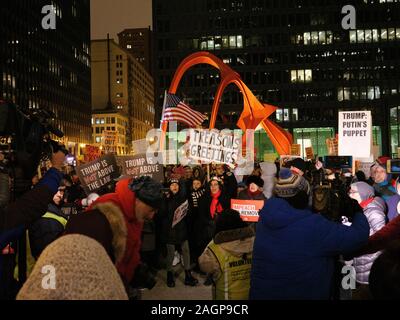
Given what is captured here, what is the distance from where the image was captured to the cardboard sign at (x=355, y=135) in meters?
11.4

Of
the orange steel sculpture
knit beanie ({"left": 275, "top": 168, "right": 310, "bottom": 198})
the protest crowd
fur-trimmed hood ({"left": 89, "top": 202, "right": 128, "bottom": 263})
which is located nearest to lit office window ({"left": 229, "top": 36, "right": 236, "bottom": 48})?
the orange steel sculpture

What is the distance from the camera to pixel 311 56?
278 ft

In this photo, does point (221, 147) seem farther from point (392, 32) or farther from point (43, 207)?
point (392, 32)

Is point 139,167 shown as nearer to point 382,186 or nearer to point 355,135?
point 382,186

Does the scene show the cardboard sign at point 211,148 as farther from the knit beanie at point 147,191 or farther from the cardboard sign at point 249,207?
the knit beanie at point 147,191

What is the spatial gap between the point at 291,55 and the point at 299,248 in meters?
86.0

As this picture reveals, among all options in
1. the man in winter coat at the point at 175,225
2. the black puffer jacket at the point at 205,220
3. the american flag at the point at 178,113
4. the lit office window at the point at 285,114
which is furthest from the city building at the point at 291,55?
the man in winter coat at the point at 175,225

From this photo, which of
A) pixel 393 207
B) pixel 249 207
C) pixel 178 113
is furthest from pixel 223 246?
pixel 178 113

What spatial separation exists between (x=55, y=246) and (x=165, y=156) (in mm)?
17583

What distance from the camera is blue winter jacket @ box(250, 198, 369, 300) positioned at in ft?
9.97

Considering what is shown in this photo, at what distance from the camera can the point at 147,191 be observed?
3365mm

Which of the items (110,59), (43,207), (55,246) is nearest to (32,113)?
(43,207)

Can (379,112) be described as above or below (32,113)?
above

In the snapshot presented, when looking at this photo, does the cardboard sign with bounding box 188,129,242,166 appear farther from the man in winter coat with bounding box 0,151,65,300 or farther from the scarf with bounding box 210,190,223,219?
the man in winter coat with bounding box 0,151,65,300
